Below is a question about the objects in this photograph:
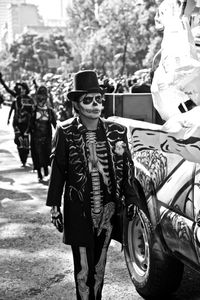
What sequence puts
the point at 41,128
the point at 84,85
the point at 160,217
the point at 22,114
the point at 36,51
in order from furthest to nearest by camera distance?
the point at 36,51
the point at 22,114
the point at 41,128
the point at 160,217
the point at 84,85

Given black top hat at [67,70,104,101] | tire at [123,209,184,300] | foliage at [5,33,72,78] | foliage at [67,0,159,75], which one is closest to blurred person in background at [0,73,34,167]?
tire at [123,209,184,300]

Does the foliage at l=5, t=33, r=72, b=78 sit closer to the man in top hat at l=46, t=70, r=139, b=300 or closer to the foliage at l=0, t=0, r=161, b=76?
the foliage at l=0, t=0, r=161, b=76

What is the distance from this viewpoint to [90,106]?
3564mm

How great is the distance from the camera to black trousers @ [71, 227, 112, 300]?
11.8 ft

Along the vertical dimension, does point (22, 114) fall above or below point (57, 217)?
below

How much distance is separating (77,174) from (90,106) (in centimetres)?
48

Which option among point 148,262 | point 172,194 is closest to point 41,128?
point 148,262

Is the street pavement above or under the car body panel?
under

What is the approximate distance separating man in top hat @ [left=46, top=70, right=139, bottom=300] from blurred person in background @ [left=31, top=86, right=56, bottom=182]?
18.7 ft

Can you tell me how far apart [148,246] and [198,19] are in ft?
6.03

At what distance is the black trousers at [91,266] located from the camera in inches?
142

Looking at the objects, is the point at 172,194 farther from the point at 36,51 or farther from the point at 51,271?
the point at 36,51

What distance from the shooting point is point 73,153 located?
139 inches

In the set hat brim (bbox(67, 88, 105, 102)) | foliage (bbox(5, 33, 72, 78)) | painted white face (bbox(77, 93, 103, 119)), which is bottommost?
foliage (bbox(5, 33, 72, 78))
